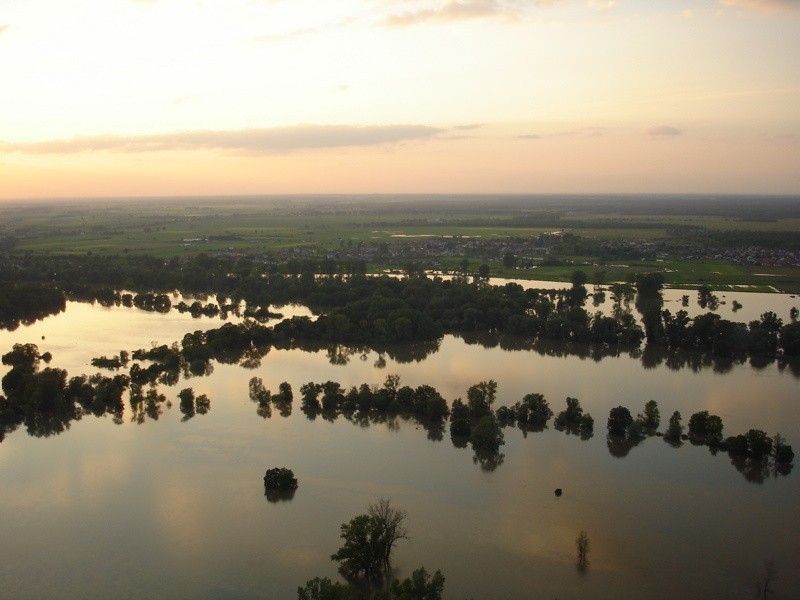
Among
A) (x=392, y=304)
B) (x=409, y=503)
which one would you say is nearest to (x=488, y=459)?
(x=409, y=503)

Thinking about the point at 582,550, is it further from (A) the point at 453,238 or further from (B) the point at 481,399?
(A) the point at 453,238

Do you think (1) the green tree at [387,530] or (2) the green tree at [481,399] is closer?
(1) the green tree at [387,530]

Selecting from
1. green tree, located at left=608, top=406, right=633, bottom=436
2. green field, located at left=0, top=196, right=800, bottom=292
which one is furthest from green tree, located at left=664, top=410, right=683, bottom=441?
green field, located at left=0, top=196, right=800, bottom=292

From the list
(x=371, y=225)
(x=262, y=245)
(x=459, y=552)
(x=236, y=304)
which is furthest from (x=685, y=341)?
(x=371, y=225)

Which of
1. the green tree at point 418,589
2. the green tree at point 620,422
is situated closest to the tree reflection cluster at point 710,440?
the green tree at point 620,422

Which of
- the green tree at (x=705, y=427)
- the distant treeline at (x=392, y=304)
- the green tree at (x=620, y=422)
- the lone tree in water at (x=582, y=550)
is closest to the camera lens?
the lone tree in water at (x=582, y=550)

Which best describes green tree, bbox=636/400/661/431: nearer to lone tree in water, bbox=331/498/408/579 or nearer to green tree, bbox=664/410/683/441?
green tree, bbox=664/410/683/441

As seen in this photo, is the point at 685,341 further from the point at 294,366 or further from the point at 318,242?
the point at 318,242

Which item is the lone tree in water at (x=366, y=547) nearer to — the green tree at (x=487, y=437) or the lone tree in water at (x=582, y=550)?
the lone tree in water at (x=582, y=550)

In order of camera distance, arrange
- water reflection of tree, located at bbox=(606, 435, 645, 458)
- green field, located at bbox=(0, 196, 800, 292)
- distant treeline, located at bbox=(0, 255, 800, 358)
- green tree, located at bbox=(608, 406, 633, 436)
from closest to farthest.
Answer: water reflection of tree, located at bbox=(606, 435, 645, 458)
green tree, located at bbox=(608, 406, 633, 436)
distant treeline, located at bbox=(0, 255, 800, 358)
green field, located at bbox=(0, 196, 800, 292)

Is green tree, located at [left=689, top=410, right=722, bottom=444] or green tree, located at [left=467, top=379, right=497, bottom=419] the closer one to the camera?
green tree, located at [left=689, top=410, right=722, bottom=444]
